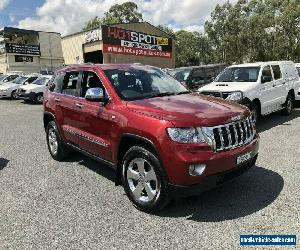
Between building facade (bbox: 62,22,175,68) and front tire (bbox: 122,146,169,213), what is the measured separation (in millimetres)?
34663

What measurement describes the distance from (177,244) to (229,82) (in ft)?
22.3

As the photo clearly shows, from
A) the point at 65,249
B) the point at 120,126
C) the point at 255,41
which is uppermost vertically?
the point at 255,41

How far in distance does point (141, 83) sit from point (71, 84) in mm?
1505

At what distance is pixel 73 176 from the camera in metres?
6.02

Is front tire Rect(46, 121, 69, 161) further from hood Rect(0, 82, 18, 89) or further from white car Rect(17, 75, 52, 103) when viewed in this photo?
hood Rect(0, 82, 18, 89)

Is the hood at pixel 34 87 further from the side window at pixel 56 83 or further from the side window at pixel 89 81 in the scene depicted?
the side window at pixel 89 81

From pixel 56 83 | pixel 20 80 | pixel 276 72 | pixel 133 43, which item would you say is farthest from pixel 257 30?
pixel 56 83

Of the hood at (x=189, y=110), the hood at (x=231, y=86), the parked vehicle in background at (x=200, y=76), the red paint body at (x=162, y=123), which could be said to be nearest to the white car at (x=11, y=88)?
the parked vehicle in background at (x=200, y=76)

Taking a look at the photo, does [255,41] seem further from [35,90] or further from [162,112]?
[162,112]

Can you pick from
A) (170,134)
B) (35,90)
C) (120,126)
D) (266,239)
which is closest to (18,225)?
(120,126)

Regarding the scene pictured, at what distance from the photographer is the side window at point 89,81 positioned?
547cm

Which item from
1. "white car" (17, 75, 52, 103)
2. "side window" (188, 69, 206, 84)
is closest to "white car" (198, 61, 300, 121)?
"side window" (188, 69, 206, 84)

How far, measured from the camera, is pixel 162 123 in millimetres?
4082

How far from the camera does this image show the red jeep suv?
4.03m
